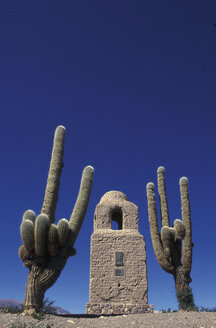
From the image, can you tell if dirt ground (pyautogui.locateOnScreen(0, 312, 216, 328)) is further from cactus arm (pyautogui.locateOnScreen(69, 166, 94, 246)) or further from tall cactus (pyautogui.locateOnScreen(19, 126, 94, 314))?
cactus arm (pyautogui.locateOnScreen(69, 166, 94, 246))

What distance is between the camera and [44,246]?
11.7 m

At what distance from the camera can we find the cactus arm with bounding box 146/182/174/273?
15.1 meters

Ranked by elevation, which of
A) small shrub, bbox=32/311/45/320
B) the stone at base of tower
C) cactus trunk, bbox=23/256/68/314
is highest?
→ cactus trunk, bbox=23/256/68/314

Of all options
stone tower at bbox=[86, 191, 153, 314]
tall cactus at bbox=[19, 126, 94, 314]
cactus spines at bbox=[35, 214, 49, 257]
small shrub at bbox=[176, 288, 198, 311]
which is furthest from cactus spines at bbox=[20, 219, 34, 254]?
small shrub at bbox=[176, 288, 198, 311]

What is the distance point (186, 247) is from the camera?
15.1 metres

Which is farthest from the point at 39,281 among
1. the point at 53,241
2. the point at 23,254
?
the point at 53,241

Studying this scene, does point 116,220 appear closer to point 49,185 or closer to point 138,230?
point 138,230

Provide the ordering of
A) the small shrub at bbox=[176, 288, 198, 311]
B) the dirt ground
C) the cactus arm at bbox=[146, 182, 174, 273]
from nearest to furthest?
the dirt ground → the small shrub at bbox=[176, 288, 198, 311] → the cactus arm at bbox=[146, 182, 174, 273]

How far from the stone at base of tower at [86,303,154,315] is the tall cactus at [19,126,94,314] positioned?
14.7ft

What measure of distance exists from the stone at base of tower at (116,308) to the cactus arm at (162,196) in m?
3.82

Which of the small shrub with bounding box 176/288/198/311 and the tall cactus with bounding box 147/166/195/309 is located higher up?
the tall cactus with bounding box 147/166/195/309

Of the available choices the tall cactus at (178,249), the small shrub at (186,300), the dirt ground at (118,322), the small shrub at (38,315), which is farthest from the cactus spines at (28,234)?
the small shrub at (186,300)

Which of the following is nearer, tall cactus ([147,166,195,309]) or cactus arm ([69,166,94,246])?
cactus arm ([69,166,94,246])

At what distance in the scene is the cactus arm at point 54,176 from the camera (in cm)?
1266
